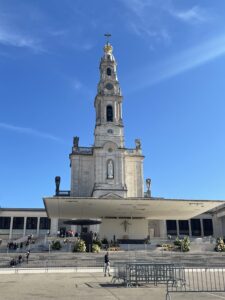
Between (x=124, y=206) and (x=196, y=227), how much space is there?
38449 mm

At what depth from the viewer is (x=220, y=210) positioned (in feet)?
238

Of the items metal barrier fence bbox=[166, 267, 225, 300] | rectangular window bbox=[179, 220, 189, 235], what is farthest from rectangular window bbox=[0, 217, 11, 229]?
metal barrier fence bbox=[166, 267, 225, 300]

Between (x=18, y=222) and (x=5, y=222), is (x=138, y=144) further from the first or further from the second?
(x=5, y=222)

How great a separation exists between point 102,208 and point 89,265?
17100 millimetres

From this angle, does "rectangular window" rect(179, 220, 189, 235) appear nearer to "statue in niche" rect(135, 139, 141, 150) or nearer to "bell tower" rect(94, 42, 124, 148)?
"statue in niche" rect(135, 139, 141, 150)

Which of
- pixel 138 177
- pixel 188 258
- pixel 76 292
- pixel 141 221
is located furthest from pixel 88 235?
pixel 138 177

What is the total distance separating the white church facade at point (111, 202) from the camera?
4597 cm

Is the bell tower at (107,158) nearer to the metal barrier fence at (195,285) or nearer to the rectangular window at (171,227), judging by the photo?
the rectangular window at (171,227)

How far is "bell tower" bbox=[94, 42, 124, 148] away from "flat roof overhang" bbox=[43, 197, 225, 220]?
16888mm

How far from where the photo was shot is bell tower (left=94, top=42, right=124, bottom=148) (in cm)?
6556

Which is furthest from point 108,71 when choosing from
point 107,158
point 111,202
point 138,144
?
point 111,202

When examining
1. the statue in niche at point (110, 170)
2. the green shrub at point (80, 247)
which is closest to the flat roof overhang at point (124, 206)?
the green shrub at point (80, 247)

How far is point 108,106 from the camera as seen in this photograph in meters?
68.7

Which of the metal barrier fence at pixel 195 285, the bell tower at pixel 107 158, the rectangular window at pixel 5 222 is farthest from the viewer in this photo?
the rectangular window at pixel 5 222
